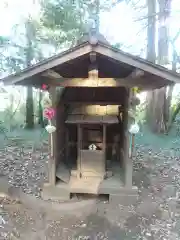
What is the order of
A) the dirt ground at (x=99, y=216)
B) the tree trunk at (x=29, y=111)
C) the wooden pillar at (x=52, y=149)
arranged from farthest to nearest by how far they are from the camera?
the tree trunk at (x=29, y=111) < the wooden pillar at (x=52, y=149) < the dirt ground at (x=99, y=216)

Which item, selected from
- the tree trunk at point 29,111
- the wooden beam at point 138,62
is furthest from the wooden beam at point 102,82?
the tree trunk at point 29,111

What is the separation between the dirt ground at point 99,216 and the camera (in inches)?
172

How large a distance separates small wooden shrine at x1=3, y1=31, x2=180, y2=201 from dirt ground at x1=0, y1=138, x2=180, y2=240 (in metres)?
0.46

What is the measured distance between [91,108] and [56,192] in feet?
7.15

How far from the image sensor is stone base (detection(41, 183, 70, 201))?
18.3 ft

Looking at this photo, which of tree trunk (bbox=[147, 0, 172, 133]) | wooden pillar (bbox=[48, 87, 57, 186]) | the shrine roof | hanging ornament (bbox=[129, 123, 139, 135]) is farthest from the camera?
tree trunk (bbox=[147, 0, 172, 133])

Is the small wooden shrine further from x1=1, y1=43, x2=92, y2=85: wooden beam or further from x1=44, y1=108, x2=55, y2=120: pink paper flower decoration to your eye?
x1=44, y1=108, x2=55, y2=120: pink paper flower decoration

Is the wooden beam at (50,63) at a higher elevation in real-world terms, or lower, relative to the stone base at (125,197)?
higher

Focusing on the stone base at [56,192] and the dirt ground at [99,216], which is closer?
the dirt ground at [99,216]

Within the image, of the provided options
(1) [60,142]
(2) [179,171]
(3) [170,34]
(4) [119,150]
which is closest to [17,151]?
(1) [60,142]

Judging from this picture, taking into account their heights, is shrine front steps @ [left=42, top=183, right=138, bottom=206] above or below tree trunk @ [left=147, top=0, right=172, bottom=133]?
below

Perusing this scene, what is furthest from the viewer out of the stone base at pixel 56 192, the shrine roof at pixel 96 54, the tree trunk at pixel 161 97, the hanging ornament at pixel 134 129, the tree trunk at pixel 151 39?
the tree trunk at pixel 151 39

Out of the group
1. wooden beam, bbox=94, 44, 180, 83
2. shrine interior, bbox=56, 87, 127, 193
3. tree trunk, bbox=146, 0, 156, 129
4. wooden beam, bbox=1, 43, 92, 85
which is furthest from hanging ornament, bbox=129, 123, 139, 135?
tree trunk, bbox=146, 0, 156, 129

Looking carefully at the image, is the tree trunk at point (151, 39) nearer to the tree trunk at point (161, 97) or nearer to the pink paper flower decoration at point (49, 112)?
the tree trunk at point (161, 97)
